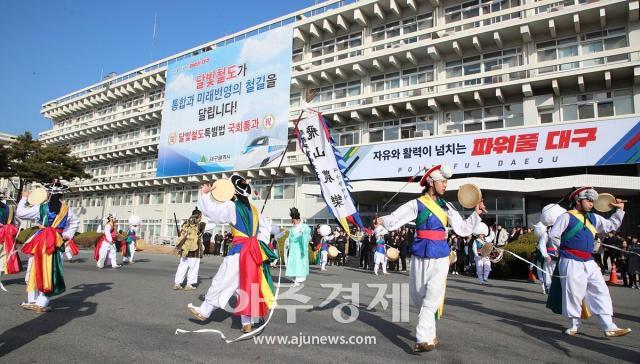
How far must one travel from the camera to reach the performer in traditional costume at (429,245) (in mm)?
4742

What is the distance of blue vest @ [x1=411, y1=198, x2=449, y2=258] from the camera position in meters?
4.95

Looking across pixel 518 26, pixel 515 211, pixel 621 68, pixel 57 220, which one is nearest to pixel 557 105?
pixel 621 68

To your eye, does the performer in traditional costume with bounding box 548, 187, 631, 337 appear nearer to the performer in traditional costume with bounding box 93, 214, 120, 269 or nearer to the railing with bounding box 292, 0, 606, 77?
the performer in traditional costume with bounding box 93, 214, 120, 269

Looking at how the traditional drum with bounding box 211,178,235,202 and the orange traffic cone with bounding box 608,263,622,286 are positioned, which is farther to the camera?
the orange traffic cone with bounding box 608,263,622,286

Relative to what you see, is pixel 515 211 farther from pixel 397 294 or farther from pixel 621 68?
pixel 397 294

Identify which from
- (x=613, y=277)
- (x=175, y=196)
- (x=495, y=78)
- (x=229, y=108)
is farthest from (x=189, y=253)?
Result: (x=175, y=196)

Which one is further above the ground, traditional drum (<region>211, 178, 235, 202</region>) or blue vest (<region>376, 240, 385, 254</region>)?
traditional drum (<region>211, 178, 235, 202</region>)

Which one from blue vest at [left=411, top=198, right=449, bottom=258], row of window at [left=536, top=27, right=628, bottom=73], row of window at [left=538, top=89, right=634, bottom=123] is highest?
row of window at [left=536, top=27, right=628, bottom=73]

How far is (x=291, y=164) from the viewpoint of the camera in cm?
2867

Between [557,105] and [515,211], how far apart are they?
586 cm

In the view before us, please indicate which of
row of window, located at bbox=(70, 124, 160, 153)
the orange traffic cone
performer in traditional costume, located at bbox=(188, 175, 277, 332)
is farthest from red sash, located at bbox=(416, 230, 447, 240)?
row of window, located at bbox=(70, 124, 160, 153)

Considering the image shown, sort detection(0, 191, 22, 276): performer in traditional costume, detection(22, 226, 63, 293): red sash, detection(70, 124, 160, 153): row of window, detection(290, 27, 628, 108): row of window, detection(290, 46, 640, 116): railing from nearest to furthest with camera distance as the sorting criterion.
Result: 1. detection(22, 226, 63, 293): red sash
2. detection(0, 191, 22, 276): performer in traditional costume
3. detection(290, 46, 640, 116): railing
4. detection(290, 27, 628, 108): row of window
5. detection(70, 124, 160, 153): row of window

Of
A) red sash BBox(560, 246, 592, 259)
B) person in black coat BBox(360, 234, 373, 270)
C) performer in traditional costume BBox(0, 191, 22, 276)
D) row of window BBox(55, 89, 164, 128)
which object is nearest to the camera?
red sash BBox(560, 246, 592, 259)

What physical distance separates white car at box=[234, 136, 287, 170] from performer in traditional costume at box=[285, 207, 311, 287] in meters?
16.6
